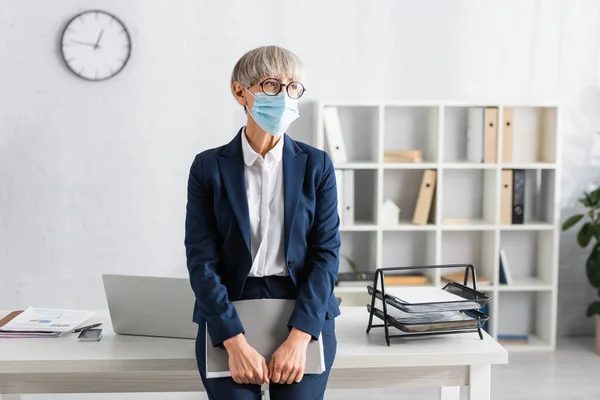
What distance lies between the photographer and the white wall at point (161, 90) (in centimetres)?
402

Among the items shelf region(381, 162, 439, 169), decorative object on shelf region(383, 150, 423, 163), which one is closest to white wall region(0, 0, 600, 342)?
decorative object on shelf region(383, 150, 423, 163)

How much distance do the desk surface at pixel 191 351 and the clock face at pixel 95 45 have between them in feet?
7.31

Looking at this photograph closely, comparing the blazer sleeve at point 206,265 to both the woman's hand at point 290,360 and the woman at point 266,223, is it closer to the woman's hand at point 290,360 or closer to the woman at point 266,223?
the woman at point 266,223

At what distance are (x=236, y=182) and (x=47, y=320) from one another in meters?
0.73

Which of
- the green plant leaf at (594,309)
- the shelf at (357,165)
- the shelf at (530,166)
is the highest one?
the shelf at (357,165)

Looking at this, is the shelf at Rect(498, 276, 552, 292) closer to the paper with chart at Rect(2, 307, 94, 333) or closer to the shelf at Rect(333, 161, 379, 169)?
the shelf at Rect(333, 161, 379, 169)

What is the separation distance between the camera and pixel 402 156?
13.7 feet

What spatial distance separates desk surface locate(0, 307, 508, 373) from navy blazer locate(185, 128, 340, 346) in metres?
0.12

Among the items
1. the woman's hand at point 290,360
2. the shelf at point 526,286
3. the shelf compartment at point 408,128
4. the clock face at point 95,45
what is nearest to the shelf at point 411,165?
the shelf compartment at point 408,128

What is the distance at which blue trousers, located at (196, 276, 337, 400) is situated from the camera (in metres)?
1.85

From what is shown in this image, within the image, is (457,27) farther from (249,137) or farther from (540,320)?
(249,137)

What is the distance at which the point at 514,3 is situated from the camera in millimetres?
4238

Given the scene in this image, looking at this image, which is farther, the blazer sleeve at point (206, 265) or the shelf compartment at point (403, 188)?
the shelf compartment at point (403, 188)

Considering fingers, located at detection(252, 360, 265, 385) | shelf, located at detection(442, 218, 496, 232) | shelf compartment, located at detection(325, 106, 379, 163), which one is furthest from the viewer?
shelf compartment, located at detection(325, 106, 379, 163)
